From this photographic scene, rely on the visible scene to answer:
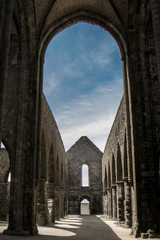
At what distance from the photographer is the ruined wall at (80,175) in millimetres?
25844

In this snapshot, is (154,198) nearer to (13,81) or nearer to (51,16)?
(13,81)

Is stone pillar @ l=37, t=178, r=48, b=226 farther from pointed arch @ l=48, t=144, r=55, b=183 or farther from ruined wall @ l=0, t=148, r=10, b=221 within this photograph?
ruined wall @ l=0, t=148, r=10, b=221

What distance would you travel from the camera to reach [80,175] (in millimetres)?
26734

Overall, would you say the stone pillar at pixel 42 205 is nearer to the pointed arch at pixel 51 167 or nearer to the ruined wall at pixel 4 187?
the pointed arch at pixel 51 167

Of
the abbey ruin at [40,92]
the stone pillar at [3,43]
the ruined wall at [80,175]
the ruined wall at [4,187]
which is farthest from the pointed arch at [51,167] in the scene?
the ruined wall at [80,175]

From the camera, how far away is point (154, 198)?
776 cm

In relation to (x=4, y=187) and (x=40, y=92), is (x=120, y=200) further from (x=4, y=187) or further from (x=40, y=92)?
(x=4, y=187)

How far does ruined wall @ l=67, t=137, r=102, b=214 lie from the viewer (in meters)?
25.8

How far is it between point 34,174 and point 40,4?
6.40 meters

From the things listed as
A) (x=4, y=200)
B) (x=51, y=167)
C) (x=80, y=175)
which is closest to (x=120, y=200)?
(x=51, y=167)

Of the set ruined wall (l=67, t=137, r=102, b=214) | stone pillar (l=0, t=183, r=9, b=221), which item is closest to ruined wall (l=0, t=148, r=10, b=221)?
stone pillar (l=0, t=183, r=9, b=221)

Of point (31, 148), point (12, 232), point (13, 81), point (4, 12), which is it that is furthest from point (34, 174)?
point (4, 12)

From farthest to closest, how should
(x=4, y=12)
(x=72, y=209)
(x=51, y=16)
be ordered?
(x=72, y=209) → (x=51, y=16) → (x=4, y=12)

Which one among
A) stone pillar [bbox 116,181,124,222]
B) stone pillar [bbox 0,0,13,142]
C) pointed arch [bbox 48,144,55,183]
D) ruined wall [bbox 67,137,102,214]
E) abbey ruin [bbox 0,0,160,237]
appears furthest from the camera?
ruined wall [bbox 67,137,102,214]
